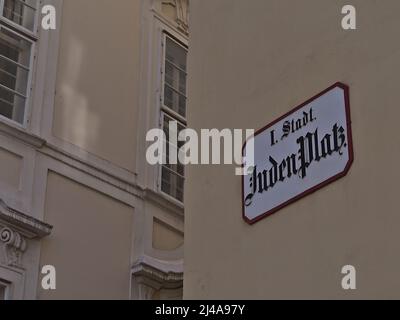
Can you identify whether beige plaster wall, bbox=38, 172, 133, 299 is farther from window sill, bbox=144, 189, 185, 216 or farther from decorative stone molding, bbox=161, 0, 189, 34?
decorative stone molding, bbox=161, 0, 189, 34

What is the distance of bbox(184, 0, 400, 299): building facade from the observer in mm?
5129

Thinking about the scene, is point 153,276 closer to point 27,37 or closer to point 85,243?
point 85,243

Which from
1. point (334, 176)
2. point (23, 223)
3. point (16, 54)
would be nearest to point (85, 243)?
point (23, 223)

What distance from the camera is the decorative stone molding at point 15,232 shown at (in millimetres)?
9227

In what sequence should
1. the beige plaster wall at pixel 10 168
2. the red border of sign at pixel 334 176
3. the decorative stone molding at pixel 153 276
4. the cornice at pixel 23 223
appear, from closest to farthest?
the red border of sign at pixel 334 176 < the cornice at pixel 23 223 < the beige plaster wall at pixel 10 168 < the decorative stone molding at pixel 153 276

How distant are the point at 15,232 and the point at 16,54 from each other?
2.07 metres

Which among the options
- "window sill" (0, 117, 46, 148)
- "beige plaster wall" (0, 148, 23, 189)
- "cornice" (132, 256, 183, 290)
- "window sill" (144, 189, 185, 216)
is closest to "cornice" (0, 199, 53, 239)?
"beige plaster wall" (0, 148, 23, 189)

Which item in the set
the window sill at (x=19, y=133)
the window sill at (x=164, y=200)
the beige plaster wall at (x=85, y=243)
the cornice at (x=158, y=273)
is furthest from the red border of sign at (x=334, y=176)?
the window sill at (x=164, y=200)

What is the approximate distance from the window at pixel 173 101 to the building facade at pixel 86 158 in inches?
0.9

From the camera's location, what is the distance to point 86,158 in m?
10.4
